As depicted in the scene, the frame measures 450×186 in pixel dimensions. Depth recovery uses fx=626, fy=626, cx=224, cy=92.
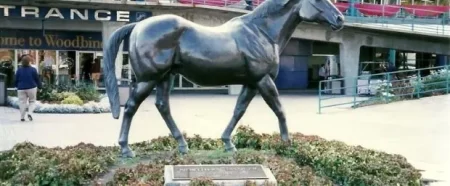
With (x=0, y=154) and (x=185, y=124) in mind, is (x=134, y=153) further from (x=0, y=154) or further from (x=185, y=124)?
(x=185, y=124)

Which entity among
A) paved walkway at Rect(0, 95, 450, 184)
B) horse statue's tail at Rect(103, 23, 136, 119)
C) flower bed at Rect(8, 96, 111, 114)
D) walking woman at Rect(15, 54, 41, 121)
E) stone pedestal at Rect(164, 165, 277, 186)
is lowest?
paved walkway at Rect(0, 95, 450, 184)

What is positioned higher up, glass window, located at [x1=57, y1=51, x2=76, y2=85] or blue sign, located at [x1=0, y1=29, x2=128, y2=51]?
blue sign, located at [x1=0, y1=29, x2=128, y2=51]

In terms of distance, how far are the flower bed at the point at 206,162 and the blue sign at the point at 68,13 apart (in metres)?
19.3

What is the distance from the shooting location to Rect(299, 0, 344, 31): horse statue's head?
8.29 metres

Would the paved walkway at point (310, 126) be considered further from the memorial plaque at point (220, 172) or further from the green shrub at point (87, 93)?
the memorial plaque at point (220, 172)

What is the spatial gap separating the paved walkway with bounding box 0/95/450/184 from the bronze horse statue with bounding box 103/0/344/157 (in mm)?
3235

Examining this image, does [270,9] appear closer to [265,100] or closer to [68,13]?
[265,100]

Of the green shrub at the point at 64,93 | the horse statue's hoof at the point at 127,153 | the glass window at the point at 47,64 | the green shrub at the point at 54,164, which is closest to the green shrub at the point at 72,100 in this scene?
the green shrub at the point at 64,93

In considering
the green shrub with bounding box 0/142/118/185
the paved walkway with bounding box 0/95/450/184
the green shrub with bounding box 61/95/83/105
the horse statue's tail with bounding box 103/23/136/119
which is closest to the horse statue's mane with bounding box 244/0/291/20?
the horse statue's tail with bounding box 103/23/136/119

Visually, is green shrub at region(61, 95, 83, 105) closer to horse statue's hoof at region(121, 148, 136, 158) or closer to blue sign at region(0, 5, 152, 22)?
blue sign at region(0, 5, 152, 22)

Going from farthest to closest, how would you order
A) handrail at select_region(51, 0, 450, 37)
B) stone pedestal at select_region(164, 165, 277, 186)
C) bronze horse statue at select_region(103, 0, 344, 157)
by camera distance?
1. handrail at select_region(51, 0, 450, 37)
2. bronze horse statue at select_region(103, 0, 344, 157)
3. stone pedestal at select_region(164, 165, 277, 186)

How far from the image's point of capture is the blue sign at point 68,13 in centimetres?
2750

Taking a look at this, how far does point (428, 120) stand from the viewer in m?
18.7

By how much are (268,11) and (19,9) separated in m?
21.4
